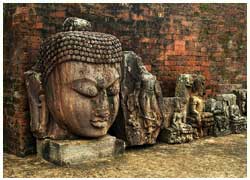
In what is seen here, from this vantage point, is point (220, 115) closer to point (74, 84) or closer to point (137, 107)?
point (137, 107)

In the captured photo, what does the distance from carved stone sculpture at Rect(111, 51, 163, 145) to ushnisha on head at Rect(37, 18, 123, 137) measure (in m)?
0.64

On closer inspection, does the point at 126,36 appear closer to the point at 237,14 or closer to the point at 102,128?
the point at 102,128

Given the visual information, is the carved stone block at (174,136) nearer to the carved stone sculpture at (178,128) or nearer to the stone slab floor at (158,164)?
the carved stone sculpture at (178,128)

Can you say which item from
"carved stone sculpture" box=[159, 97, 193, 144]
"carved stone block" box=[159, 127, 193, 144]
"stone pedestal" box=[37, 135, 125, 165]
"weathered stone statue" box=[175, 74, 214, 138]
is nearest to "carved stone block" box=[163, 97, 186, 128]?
"carved stone sculpture" box=[159, 97, 193, 144]

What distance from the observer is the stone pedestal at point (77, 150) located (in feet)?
16.6

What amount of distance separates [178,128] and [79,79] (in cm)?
227

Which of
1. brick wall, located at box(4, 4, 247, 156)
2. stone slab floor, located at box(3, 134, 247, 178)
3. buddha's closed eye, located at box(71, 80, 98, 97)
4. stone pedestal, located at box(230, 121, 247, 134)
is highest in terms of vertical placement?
brick wall, located at box(4, 4, 247, 156)

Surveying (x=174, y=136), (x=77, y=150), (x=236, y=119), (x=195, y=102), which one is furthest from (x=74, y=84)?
(x=236, y=119)

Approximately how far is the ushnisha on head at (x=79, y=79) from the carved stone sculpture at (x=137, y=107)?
0.64 m

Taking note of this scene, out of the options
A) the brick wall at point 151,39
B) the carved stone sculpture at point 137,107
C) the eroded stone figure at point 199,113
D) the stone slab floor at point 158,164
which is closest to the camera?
the stone slab floor at point 158,164

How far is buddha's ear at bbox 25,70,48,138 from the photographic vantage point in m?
5.30

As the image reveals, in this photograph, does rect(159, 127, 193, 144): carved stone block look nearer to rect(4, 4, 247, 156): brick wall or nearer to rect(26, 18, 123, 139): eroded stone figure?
rect(4, 4, 247, 156): brick wall

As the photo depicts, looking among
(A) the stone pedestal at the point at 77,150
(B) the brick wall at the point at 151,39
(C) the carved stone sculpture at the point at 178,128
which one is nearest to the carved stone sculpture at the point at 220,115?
(B) the brick wall at the point at 151,39

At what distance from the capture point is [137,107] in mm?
6004
